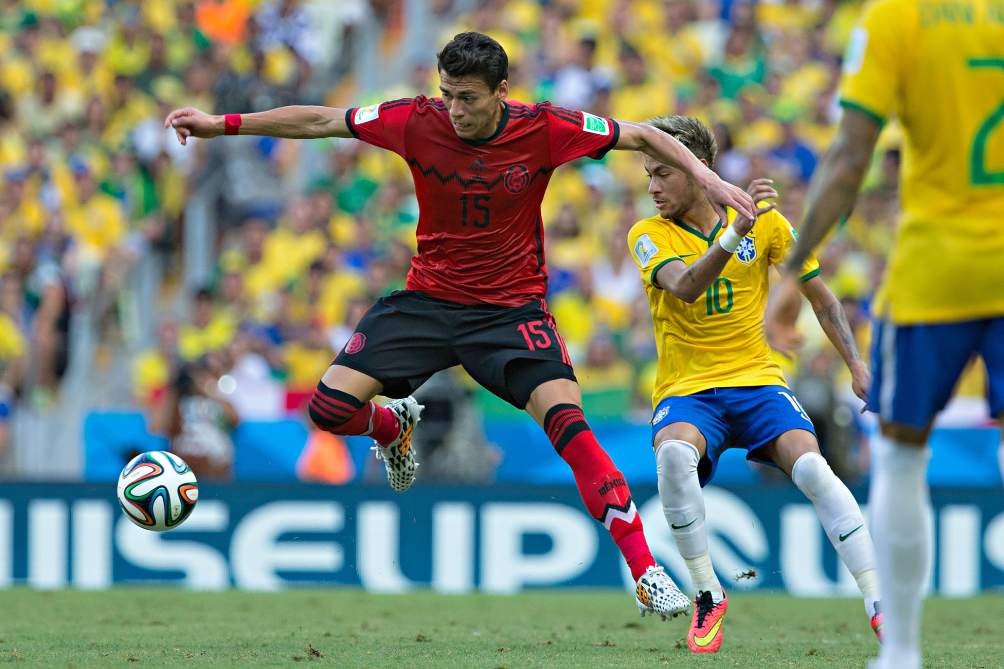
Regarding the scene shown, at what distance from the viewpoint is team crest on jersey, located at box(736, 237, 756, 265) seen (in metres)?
7.82

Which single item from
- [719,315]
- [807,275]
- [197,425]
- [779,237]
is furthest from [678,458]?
[197,425]

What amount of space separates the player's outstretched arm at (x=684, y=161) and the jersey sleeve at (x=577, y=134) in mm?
56

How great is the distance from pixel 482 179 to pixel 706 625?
7.62 ft

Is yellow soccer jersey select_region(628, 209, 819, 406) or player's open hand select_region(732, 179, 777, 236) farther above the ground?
player's open hand select_region(732, 179, 777, 236)

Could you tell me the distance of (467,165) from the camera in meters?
7.72

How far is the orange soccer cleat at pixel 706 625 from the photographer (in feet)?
24.9

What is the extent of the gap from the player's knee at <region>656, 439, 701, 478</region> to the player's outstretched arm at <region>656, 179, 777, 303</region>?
0.67 metres

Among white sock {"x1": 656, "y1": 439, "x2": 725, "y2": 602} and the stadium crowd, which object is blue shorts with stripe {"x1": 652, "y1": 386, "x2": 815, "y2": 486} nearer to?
white sock {"x1": 656, "y1": 439, "x2": 725, "y2": 602}

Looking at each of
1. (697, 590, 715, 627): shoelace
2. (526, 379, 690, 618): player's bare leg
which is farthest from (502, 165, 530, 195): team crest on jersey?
(697, 590, 715, 627): shoelace

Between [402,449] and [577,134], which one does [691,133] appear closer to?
[577,134]

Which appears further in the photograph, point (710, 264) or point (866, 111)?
point (710, 264)

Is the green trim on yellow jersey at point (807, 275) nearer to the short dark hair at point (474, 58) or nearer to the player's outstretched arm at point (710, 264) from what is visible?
the player's outstretched arm at point (710, 264)

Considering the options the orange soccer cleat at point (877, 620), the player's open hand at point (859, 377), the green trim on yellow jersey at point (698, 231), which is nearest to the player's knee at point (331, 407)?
the green trim on yellow jersey at point (698, 231)

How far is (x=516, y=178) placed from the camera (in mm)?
7750
